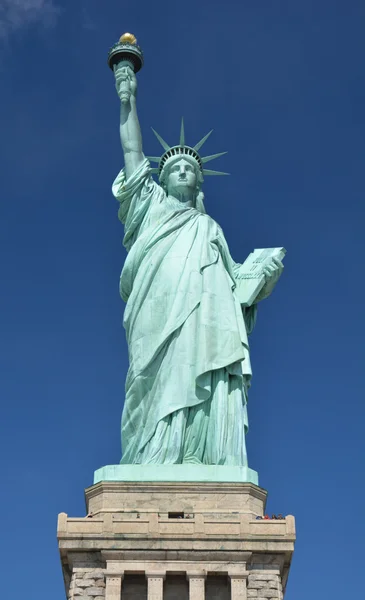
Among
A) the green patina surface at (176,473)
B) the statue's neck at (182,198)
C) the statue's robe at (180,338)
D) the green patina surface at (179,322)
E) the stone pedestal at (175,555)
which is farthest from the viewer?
the statue's neck at (182,198)

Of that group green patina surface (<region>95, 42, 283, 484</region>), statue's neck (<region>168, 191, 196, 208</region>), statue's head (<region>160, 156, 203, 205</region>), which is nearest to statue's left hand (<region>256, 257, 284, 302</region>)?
green patina surface (<region>95, 42, 283, 484</region>)

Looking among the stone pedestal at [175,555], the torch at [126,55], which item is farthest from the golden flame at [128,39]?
the stone pedestal at [175,555]

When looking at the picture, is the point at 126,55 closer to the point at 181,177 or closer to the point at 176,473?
the point at 181,177

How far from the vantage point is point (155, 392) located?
1065 inches

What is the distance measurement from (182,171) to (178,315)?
4410 millimetres

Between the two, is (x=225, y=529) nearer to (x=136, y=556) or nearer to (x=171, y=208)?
(x=136, y=556)

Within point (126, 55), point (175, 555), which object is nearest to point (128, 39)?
point (126, 55)

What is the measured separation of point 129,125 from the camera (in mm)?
30375

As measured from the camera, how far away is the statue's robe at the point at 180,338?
26.5m

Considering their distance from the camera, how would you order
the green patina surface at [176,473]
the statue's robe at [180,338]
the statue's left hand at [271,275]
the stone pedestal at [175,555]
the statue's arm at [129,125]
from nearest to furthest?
the stone pedestal at [175,555]
the green patina surface at [176,473]
the statue's robe at [180,338]
the statue's left hand at [271,275]
the statue's arm at [129,125]

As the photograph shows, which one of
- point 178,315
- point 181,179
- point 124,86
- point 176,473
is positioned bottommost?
point 176,473

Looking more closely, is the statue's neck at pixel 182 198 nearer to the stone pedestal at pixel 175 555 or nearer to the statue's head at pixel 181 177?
the statue's head at pixel 181 177

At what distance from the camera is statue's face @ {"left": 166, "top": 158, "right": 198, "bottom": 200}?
100.0 feet

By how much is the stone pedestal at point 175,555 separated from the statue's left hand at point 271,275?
6.60 metres
